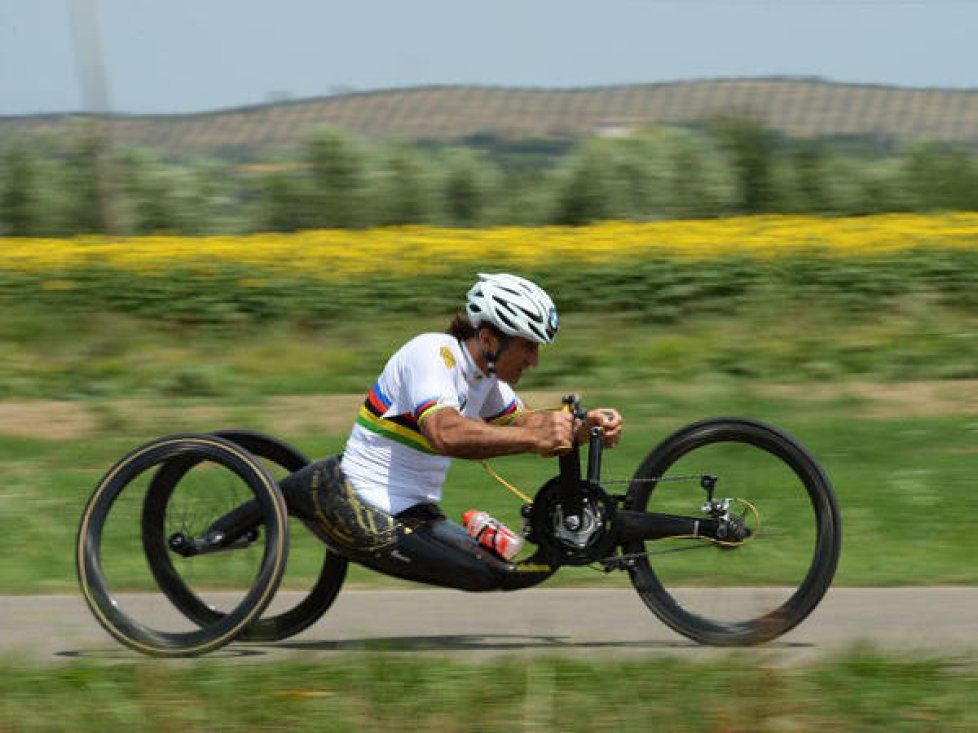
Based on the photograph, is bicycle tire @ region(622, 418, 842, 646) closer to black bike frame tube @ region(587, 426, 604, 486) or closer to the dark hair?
black bike frame tube @ region(587, 426, 604, 486)

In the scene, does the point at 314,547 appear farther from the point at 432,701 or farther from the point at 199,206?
the point at 199,206

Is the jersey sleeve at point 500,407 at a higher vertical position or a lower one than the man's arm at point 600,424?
higher

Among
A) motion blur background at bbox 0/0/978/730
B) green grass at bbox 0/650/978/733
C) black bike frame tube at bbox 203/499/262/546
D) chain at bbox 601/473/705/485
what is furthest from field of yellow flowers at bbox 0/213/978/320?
green grass at bbox 0/650/978/733

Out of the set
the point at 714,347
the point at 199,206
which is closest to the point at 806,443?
the point at 714,347

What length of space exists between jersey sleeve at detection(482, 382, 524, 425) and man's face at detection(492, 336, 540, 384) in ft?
0.39

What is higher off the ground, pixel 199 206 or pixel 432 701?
pixel 199 206

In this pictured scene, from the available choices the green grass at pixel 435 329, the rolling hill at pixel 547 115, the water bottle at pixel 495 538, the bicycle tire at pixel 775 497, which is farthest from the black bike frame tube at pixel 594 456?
the rolling hill at pixel 547 115

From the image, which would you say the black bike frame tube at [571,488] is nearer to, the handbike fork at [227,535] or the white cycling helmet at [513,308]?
the white cycling helmet at [513,308]

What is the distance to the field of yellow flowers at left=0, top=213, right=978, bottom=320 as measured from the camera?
15617 millimetres

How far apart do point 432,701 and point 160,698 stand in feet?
2.74

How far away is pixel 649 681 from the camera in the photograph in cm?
508

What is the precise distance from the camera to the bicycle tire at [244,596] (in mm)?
5496

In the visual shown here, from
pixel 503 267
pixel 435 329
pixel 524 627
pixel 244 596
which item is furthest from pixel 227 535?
pixel 503 267

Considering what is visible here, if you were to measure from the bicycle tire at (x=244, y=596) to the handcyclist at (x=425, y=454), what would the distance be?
0.81 ft
